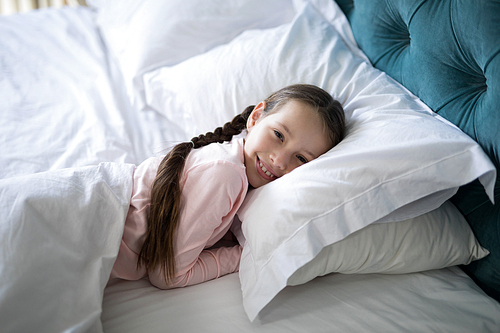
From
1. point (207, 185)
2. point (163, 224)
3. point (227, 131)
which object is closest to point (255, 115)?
point (227, 131)

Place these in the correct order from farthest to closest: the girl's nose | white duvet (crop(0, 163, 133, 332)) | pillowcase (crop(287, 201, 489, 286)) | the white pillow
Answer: the white pillow, the girl's nose, pillowcase (crop(287, 201, 489, 286)), white duvet (crop(0, 163, 133, 332))

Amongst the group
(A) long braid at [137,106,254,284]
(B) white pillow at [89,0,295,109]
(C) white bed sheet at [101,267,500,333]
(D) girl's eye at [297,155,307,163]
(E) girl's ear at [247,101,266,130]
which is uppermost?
(B) white pillow at [89,0,295,109]

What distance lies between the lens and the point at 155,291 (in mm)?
792

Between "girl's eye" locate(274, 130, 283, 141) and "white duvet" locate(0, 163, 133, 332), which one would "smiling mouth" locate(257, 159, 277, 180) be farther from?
"white duvet" locate(0, 163, 133, 332)

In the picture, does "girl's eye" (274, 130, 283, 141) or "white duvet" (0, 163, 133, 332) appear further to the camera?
"girl's eye" (274, 130, 283, 141)

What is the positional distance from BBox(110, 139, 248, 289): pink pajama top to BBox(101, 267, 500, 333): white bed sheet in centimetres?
4

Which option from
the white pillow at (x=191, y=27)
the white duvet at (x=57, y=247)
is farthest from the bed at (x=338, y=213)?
the white pillow at (x=191, y=27)

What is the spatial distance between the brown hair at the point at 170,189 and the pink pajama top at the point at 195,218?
2 centimetres

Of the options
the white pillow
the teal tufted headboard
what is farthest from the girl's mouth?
the white pillow

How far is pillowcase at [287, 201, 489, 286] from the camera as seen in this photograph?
0.73 m

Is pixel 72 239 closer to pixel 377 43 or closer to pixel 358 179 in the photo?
pixel 358 179

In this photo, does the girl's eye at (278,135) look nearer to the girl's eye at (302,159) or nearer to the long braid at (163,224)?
the girl's eye at (302,159)

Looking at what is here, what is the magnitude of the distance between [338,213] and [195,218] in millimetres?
314

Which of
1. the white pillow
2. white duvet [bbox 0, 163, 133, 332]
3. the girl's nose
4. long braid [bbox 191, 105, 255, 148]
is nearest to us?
white duvet [bbox 0, 163, 133, 332]
